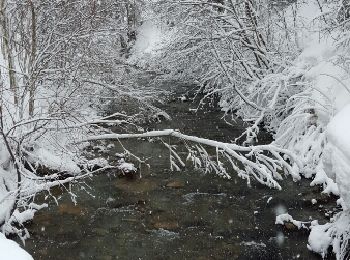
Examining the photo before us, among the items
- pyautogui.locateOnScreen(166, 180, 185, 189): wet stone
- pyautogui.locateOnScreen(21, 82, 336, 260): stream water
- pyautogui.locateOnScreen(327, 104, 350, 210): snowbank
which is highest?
pyautogui.locateOnScreen(327, 104, 350, 210): snowbank

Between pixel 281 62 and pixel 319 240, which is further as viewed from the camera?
pixel 281 62

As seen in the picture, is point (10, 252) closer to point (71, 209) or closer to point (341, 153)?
point (341, 153)

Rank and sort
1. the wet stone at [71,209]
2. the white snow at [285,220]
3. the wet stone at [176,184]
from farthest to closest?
the wet stone at [176,184], the wet stone at [71,209], the white snow at [285,220]

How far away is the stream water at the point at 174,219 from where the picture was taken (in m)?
6.53

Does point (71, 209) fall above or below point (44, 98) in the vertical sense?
below

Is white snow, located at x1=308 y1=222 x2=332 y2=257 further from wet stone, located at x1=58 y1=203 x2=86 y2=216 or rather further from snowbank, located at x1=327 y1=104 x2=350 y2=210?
wet stone, located at x1=58 y1=203 x2=86 y2=216

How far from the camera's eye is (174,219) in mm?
7539

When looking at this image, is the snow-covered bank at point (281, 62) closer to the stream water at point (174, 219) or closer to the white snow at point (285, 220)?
the white snow at point (285, 220)

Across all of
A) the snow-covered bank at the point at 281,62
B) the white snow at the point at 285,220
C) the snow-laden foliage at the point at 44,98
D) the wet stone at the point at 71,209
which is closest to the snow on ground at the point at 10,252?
the snow-laden foliage at the point at 44,98

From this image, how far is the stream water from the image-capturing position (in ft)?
21.4

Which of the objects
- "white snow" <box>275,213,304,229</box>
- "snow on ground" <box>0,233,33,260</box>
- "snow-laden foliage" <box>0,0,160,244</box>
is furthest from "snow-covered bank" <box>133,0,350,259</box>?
"snow on ground" <box>0,233,33,260</box>

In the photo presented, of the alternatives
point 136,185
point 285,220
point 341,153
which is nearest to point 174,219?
point 136,185

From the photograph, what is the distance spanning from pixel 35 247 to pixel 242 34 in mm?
8203

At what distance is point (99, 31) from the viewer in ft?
32.2
